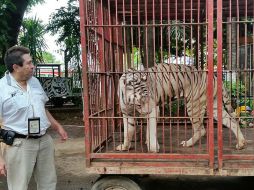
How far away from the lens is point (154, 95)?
4.71 m

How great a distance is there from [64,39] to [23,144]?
13563 millimetres

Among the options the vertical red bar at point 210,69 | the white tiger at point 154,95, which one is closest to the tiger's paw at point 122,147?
the white tiger at point 154,95

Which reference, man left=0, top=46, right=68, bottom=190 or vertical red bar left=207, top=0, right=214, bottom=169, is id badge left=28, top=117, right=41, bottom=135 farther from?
vertical red bar left=207, top=0, right=214, bottom=169

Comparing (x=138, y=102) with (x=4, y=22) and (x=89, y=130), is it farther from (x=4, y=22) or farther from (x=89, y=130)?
(x=4, y=22)

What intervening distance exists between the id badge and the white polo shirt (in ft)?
0.13

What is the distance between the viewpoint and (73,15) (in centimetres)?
1648

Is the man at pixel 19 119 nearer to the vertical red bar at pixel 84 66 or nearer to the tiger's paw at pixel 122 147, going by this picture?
the vertical red bar at pixel 84 66

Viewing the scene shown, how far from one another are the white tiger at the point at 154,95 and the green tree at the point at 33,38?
906 centimetres

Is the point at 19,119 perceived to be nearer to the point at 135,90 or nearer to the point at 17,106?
the point at 17,106

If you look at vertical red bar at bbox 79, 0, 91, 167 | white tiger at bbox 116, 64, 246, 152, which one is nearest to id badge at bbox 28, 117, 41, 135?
vertical red bar at bbox 79, 0, 91, 167

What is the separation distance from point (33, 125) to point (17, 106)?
0.23 m

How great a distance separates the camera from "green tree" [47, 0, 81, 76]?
16391 millimetres

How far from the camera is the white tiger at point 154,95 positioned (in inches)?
179

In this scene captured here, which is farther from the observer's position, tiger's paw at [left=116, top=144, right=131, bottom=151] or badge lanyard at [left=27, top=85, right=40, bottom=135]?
tiger's paw at [left=116, top=144, right=131, bottom=151]
